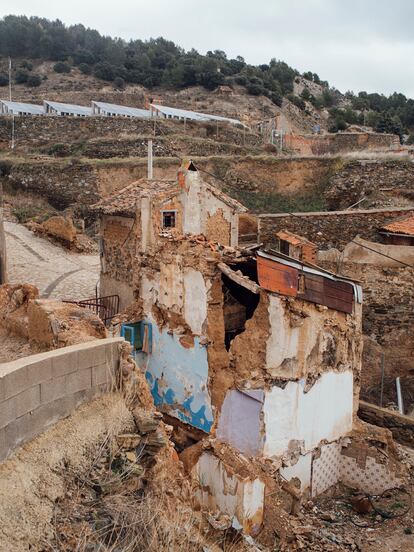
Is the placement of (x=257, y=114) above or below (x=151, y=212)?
above

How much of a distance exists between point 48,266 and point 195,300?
1261 cm

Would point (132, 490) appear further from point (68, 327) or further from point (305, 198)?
point (305, 198)

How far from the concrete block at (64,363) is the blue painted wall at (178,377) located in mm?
3584

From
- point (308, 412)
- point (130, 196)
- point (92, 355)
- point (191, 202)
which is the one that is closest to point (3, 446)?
point (92, 355)

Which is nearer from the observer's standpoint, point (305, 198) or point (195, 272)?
point (195, 272)

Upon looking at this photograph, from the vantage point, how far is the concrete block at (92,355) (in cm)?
505

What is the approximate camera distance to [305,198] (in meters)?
28.8

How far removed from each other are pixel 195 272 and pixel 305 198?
21280mm

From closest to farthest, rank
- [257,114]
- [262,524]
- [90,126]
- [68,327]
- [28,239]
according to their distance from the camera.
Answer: [68,327] → [262,524] → [28,239] → [90,126] → [257,114]

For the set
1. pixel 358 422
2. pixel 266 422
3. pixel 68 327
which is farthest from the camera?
pixel 358 422

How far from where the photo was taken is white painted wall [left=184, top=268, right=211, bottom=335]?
27.5 feet

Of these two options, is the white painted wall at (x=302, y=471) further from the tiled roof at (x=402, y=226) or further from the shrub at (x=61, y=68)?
the shrub at (x=61, y=68)

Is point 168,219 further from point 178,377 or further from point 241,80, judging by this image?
point 241,80

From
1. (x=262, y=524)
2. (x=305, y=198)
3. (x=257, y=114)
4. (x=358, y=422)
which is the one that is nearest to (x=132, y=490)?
(x=262, y=524)
